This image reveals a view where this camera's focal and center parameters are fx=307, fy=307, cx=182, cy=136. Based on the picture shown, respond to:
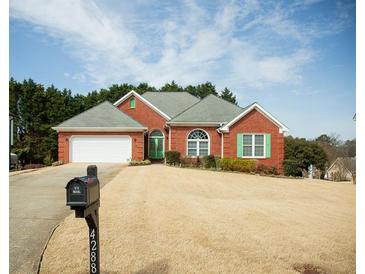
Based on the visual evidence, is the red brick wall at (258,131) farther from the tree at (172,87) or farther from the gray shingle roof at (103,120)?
the tree at (172,87)

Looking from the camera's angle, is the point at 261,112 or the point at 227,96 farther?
the point at 227,96

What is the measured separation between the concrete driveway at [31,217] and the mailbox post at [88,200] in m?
1.31

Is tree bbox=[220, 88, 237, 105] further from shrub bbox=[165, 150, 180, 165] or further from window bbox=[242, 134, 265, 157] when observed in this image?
shrub bbox=[165, 150, 180, 165]

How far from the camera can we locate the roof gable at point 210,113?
20766 millimetres

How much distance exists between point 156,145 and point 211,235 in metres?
17.8

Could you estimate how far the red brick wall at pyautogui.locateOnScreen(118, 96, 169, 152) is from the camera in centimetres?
2309

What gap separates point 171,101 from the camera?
25.6m

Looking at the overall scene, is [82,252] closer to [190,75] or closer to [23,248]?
[23,248]

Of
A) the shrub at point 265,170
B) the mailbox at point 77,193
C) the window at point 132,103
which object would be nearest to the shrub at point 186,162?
the shrub at point 265,170

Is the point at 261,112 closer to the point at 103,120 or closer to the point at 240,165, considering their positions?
the point at 240,165

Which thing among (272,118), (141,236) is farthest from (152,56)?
(272,118)

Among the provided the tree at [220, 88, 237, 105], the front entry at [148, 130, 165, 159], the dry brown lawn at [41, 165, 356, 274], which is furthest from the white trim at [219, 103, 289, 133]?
the tree at [220, 88, 237, 105]

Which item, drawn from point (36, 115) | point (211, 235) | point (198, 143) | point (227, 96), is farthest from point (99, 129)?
point (227, 96)

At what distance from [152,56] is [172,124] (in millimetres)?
15165
